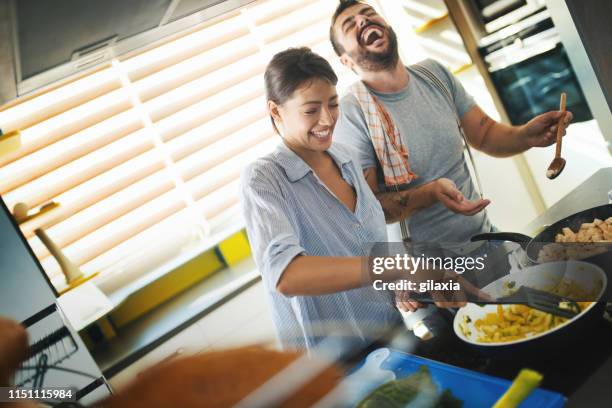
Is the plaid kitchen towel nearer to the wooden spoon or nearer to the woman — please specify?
the woman

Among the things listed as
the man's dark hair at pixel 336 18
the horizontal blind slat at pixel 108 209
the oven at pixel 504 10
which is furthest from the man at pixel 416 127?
the horizontal blind slat at pixel 108 209

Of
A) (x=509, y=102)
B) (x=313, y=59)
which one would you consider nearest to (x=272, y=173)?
(x=313, y=59)

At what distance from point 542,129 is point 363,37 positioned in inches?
13.0

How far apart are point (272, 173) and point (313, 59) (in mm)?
171

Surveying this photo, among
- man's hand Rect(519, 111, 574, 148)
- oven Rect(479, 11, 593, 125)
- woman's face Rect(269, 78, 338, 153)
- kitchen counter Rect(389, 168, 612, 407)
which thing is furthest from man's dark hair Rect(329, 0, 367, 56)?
kitchen counter Rect(389, 168, 612, 407)

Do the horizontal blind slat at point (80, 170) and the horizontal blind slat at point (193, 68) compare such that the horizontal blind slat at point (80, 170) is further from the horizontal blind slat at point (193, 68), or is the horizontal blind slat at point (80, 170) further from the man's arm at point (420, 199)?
the man's arm at point (420, 199)

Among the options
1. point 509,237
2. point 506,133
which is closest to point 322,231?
point 509,237

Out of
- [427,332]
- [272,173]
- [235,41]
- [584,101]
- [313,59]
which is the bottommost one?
[427,332]

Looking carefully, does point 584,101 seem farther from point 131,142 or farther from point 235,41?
point 131,142

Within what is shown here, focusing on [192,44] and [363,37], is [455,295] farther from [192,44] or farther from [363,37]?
[192,44]

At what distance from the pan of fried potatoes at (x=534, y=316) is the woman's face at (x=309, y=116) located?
313 millimetres

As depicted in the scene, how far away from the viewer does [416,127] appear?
2.46 ft

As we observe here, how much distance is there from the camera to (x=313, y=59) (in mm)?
679

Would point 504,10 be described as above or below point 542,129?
above
